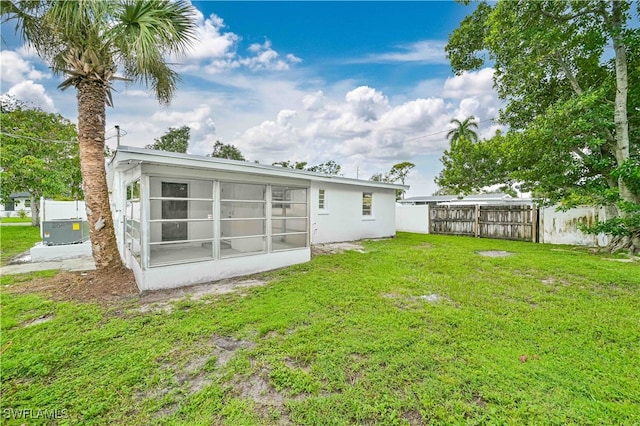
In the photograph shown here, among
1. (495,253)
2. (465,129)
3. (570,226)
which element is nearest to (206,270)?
(495,253)

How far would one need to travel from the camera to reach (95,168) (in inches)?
210

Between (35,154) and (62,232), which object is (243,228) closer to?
(62,232)

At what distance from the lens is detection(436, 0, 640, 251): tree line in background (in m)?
7.00

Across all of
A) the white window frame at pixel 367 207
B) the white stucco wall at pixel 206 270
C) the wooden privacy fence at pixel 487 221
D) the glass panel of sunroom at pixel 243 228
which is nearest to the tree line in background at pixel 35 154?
the glass panel of sunroom at pixel 243 228

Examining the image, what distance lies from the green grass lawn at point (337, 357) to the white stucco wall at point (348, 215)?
5.49 m

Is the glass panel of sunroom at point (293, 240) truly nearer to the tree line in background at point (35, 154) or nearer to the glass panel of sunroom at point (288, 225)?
the glass panel of sunroom at point (288, 225)

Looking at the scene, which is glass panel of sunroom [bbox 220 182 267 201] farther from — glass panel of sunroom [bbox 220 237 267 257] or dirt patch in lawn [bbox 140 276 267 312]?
dirt patch in lawn [bbox 140 276 267 312]

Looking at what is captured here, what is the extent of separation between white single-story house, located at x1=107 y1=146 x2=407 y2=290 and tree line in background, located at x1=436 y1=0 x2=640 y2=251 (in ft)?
21.3

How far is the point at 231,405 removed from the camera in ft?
6.79

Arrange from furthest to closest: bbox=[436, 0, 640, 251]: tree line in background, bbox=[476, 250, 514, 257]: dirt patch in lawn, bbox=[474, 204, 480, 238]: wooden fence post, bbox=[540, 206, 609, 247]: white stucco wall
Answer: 1. bbox=[474, 204, 480, 238]: wooden fence post
2. bbox=[540, 206, 609, 247]: white stucco wall
3. bbox=[476, 250, 514, 257]: dirt patch in lawn
4. bbox=[436, 0, 640, 251]: tree line in background

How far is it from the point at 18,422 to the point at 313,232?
8.53m

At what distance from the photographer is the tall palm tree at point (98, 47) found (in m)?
4.41

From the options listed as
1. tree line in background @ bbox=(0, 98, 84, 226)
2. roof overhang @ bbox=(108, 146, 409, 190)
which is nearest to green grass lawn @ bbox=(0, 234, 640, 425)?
roof overhang @ bbox=(108, 146, 409, 190)

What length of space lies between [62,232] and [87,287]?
4.61 metres
